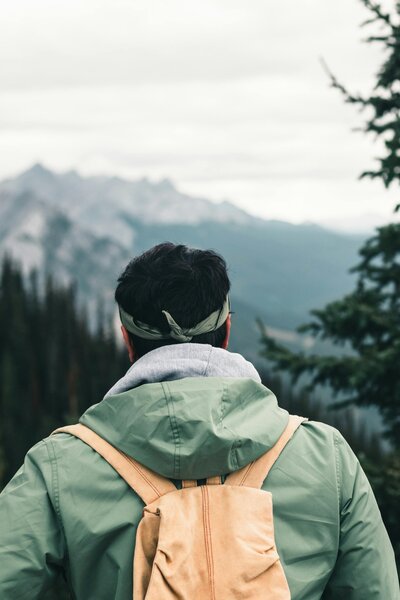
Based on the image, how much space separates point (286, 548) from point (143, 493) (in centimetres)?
44

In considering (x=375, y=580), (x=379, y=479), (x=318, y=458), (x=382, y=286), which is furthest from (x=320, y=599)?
(x=382, y=286)

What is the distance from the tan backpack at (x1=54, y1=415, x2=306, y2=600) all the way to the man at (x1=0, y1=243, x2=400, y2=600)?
38mm

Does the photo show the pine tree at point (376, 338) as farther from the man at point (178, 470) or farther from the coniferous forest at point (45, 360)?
the coniferous forest at point (45, 360)

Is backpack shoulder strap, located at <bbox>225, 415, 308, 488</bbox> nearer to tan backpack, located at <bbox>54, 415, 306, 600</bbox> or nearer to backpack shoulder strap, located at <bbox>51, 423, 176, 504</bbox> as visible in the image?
tan backpack, located at <bbox>54, 415, 306, 600</bbox>

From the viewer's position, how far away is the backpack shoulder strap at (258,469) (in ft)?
8.38

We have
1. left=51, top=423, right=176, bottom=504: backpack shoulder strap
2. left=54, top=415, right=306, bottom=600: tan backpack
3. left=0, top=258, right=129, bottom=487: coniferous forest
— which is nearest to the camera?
left=54, top=415, right=306, bottom=600: tan backpack

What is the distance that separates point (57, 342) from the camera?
102688 mm

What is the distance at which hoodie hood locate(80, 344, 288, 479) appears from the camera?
96.9 inches

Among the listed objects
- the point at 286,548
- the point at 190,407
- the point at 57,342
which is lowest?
the point at 57,342

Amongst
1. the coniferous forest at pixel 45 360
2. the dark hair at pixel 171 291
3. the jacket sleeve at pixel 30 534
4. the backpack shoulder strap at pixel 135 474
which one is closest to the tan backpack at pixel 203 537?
the backpack shoulder strap at pixel 135 474

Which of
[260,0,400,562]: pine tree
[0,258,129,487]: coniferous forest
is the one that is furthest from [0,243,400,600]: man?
[0,258,129,487]: coniferous forest

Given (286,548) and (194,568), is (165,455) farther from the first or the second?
(286,548)

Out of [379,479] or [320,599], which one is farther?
[379,479]

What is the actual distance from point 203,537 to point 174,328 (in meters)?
0.61
